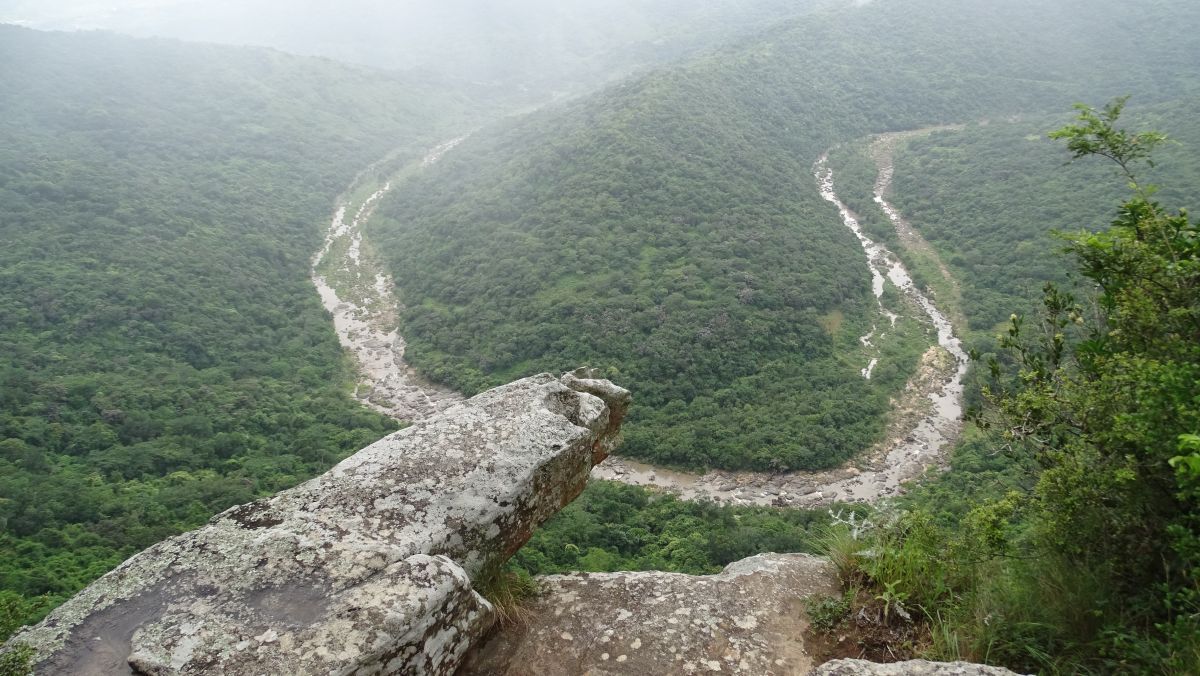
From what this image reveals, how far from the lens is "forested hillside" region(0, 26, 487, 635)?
26.6m

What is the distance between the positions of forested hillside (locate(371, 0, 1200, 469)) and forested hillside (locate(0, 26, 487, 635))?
1008cm

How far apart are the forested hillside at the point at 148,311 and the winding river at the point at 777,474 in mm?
2594

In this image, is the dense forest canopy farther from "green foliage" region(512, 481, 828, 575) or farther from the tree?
"green foliage" region(512, 481, 828, 575)

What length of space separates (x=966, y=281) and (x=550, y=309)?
32305 mm

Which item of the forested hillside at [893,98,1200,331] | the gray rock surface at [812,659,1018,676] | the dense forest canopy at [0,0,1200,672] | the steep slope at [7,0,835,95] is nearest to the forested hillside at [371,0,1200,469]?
the dense forest canopy at [0,0,1200,672]

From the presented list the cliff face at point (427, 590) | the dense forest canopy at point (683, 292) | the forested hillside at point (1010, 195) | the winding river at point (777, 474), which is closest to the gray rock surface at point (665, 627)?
the cliff face at point (427, 590)

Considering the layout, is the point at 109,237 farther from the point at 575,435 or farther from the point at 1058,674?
the point at 1058,674

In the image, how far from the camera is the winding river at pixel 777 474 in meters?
32.7

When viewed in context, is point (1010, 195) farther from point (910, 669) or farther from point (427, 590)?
point (427, 590)

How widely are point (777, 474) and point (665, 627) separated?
28.3 meters

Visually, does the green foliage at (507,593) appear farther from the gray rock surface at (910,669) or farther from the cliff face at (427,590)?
the gray rock surface at (910,669)

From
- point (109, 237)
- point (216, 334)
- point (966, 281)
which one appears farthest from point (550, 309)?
point (109, 237)

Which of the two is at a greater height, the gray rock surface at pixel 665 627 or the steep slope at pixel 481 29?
the steep slope at pixel 481 29

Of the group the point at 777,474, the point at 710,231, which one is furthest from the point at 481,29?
the point at 777,474
